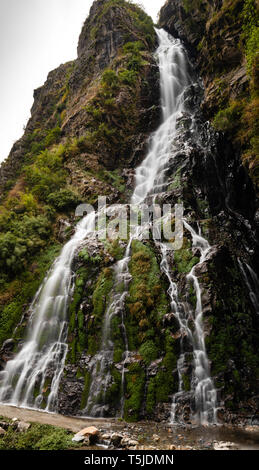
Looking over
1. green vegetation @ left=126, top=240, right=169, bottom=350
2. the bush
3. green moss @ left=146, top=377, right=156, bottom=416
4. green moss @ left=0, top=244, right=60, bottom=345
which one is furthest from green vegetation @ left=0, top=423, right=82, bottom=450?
the bush

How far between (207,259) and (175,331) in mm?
2858

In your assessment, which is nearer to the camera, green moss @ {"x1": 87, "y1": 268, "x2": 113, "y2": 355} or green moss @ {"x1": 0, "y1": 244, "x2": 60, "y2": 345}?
green moss @ {"x1": 87, "y1": 268, "x2": 113, "y2": 355}

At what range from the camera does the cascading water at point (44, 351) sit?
29.5 feet

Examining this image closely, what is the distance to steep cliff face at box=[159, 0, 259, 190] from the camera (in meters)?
13.1

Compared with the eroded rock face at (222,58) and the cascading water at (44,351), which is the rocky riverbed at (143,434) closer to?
the cascading water at (44,351)

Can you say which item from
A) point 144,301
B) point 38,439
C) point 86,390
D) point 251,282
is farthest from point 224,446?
point 251,282

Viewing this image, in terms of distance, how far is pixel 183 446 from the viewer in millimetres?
5602

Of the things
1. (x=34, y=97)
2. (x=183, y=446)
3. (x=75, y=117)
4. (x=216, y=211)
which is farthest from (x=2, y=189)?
(x=34, y=97)

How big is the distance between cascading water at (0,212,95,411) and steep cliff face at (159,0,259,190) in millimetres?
10065

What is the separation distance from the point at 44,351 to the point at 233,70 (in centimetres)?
1944

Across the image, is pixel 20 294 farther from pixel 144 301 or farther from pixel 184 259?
pixel 184 259

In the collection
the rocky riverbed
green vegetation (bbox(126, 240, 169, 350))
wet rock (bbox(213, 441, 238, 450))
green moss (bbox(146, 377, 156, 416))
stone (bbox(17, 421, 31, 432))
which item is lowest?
wet rock (bbox(213, 441, 238, 450))

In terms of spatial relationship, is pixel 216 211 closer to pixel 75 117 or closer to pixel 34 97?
pixel 75 117

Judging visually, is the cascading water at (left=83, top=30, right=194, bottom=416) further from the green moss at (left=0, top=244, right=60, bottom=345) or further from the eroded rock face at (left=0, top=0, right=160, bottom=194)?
the green moss at (left=0, top=244, right=60, bottom=345)
